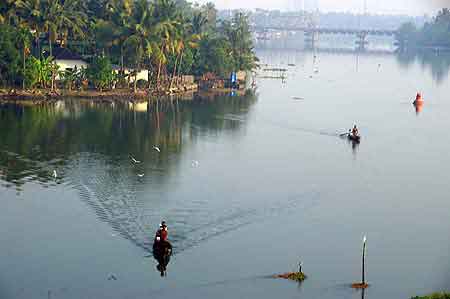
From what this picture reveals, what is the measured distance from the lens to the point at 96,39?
7219cm

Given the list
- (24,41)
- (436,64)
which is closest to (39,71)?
(24,41)

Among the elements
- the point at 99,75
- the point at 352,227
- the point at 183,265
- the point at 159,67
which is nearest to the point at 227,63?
the point at 159,67

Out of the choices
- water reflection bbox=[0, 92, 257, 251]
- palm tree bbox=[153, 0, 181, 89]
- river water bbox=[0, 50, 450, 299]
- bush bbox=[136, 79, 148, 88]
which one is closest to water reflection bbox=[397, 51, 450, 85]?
bush bbox=[136, 79, 148, 88]

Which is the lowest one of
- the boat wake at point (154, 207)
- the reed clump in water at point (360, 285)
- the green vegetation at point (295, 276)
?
the reed clump in water at point (360, 285)

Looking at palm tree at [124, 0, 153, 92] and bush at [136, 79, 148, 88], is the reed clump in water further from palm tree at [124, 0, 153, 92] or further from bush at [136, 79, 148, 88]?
bush at [136, 79, 148, 88]

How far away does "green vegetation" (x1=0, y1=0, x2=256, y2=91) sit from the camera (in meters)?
66.8

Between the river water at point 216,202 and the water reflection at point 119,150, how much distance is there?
5.3 inches

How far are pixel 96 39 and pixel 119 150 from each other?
24938mm

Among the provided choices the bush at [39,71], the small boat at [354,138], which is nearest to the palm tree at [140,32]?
the bush at [39,71]

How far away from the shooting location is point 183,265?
30141 mm

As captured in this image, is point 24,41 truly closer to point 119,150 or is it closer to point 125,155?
point 119,150

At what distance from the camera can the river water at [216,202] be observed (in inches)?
1141

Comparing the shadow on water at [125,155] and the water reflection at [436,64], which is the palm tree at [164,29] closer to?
the shadow on water at [125,155]

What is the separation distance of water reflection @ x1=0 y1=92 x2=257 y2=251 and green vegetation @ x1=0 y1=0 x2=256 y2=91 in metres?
4.02
